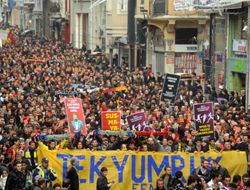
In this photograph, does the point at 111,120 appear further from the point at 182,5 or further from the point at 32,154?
the point at 182,5

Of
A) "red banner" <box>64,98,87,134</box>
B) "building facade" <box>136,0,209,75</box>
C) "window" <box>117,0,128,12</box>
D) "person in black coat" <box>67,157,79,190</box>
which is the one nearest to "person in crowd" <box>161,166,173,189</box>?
"person in black coat" <box>67,157,79,190</box>

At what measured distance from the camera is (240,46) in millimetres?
39188

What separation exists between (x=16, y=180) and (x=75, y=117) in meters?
6.78

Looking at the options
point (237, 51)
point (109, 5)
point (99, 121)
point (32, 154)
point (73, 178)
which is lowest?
point (99, 121)

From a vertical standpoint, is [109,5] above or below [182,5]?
below

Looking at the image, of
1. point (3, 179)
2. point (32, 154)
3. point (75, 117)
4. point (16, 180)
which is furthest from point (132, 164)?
point (75, 117)

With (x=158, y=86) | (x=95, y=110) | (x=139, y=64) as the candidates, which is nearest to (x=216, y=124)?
(x=95, y=110)

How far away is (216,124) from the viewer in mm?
24438

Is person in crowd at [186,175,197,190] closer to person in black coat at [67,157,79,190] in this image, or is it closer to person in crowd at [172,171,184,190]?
person in crowd at [172,171,184,190]

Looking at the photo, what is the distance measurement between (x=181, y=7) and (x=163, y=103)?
1896 centimetres

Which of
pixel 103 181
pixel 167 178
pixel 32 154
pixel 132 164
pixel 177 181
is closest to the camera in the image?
pixel 103 181

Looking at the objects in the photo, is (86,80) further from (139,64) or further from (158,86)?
(139,64)

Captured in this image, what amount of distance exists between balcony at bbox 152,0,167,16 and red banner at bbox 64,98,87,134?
2656cm

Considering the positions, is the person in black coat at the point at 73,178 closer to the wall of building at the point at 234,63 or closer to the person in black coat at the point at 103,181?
the person in black coat at the point at 103,181
